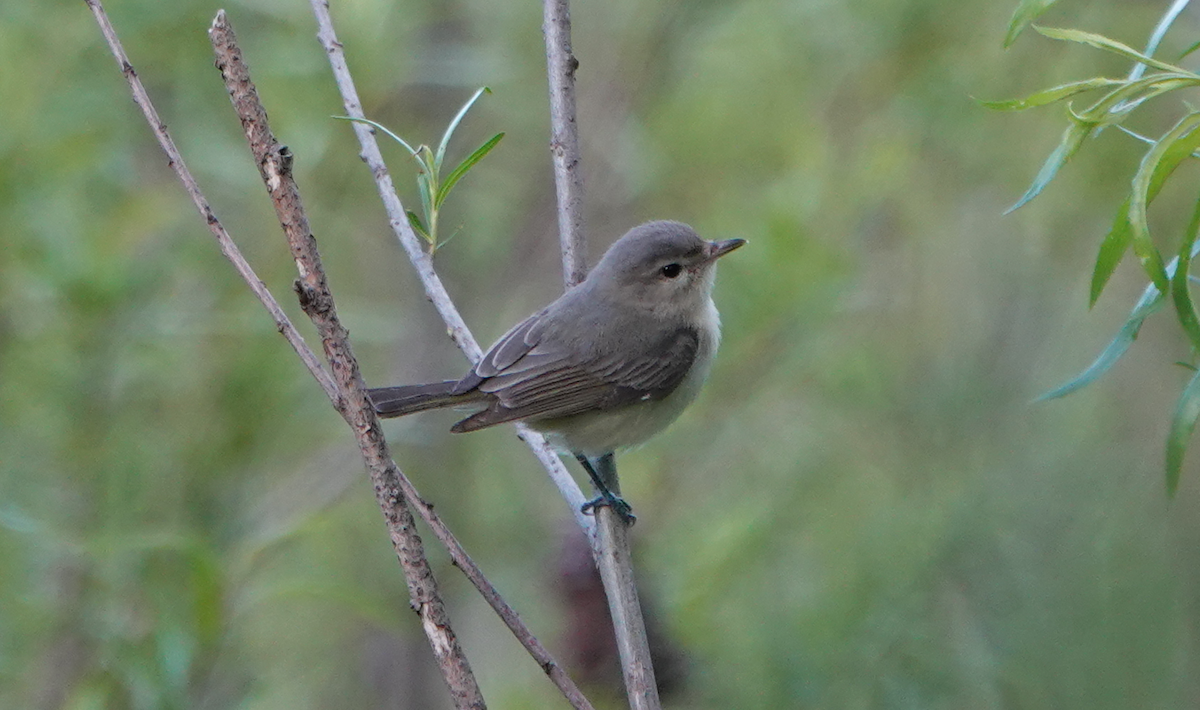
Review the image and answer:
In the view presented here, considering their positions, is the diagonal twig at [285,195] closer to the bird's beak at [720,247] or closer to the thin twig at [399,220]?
the thin twig at [399,220]

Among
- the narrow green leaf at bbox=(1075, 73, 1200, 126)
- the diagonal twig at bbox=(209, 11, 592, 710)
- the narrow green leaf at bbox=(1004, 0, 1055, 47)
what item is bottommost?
the narrow green leaf at bbox=(1075, 73, 1200, 126)

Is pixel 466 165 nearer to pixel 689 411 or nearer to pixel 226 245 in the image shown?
pixel 226 245

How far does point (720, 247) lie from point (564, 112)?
1185 millimetres

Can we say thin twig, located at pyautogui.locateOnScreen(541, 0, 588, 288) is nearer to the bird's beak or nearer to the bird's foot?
the bird's foot

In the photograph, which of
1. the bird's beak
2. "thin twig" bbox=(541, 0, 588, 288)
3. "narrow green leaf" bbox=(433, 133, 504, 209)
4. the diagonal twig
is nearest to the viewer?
the diagonal twig

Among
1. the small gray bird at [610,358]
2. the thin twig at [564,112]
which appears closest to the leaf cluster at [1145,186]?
the thin twig at [564,112]

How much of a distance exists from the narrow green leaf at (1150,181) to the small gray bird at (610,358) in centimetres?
222

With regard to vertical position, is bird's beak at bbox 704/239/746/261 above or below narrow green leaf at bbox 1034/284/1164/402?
above

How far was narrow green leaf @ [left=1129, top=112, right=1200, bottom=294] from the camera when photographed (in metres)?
1.54

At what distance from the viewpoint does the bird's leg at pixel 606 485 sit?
9.91 feet

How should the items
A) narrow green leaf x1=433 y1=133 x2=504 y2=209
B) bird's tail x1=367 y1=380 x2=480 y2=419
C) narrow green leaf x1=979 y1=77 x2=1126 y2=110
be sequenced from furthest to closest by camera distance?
1. bird's tail x1=367 y1=380 x2=480 y2=419
2. narrow green leaf x1=433 y1=133 x2=504 y2=209
3. narrow green leaf x1=979 y1=77 x2=1126 y2=110

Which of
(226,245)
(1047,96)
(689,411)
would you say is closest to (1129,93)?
(1047,96)

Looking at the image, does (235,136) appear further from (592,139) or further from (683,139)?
(683,139)

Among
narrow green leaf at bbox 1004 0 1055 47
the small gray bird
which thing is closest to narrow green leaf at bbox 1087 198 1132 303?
narrow green leaf at bbox 1004 0 1055 47
